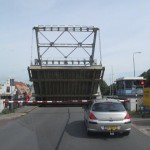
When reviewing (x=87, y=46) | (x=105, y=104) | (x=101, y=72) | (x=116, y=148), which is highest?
(x=87, y=46)

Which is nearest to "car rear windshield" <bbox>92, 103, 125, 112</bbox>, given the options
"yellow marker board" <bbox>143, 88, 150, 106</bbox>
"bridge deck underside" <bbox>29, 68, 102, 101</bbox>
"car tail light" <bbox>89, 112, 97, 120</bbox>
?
"car tail light" <bbox>89, 112, 97, 120</bbox>

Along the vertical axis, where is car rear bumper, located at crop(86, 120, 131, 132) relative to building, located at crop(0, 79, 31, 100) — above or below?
below

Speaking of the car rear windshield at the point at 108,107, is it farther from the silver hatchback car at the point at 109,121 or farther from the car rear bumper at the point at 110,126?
the car rear bumper at the point at 110,126

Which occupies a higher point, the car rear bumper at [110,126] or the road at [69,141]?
the car rear bumper at [110,126]

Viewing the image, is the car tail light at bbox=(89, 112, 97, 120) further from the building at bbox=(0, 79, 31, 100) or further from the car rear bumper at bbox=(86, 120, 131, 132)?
the building at bbox=(0, 79, 31, 100)

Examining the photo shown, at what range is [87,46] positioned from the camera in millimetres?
26578

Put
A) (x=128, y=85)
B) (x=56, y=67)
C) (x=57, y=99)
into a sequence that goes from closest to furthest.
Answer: (x=56, y=67) → (x=57, y=99) → (x=128, y=85)

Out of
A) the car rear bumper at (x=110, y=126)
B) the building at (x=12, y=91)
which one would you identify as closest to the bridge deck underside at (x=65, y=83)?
the building at (x=12, y=91)

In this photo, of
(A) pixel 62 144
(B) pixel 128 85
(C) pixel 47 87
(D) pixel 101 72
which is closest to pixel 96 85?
(D) pixel 101 72

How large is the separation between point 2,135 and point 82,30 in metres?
12.5

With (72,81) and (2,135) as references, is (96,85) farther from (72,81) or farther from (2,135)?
(2,135)

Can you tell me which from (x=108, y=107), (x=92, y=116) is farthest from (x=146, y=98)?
(x=92, y=116)

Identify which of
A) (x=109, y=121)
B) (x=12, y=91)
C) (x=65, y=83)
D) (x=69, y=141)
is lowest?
(x=69, y=141)

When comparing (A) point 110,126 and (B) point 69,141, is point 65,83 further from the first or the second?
(B) point 69,141
